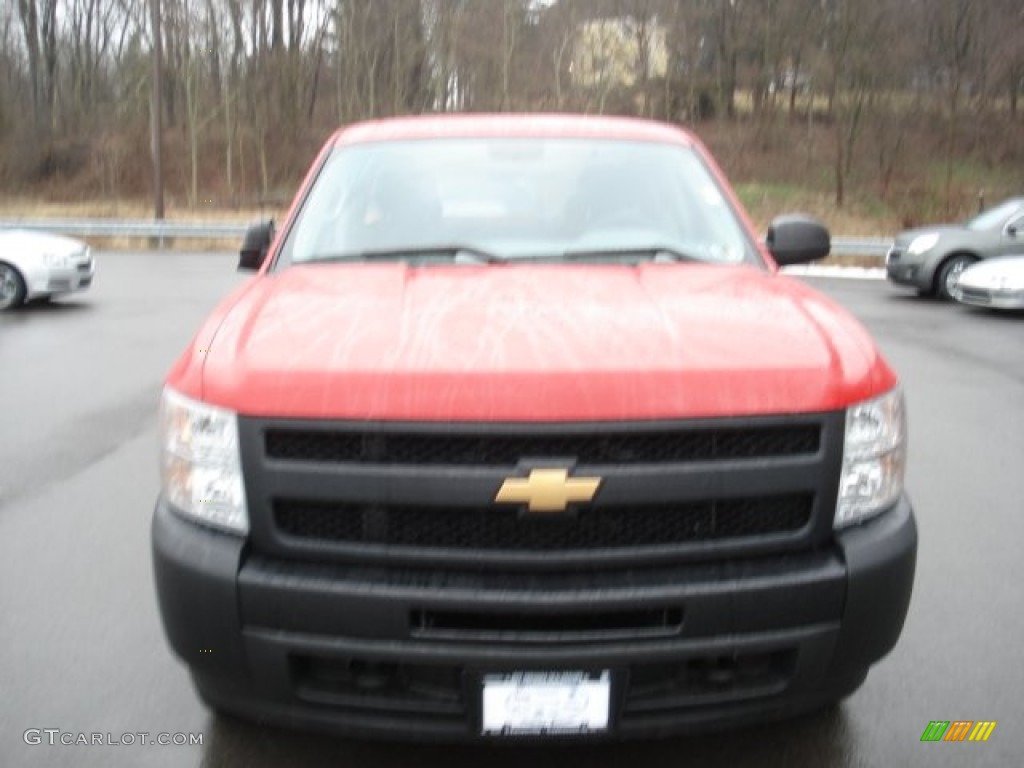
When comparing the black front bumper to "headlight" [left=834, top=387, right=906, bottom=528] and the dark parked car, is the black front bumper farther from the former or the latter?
the dark parked car

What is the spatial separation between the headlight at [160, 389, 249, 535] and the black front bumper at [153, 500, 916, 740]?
0.20 ft

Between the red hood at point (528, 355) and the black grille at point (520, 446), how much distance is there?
0.16 feet

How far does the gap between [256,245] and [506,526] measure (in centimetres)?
233

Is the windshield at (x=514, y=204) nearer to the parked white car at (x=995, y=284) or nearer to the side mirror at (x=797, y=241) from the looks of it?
the side mirror at (x=797, y=241)

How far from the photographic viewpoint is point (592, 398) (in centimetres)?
231

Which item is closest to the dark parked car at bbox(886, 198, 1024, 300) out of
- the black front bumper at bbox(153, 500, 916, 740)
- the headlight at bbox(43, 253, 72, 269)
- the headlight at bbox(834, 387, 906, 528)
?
the headlight at bbox(43, 253, 72, 269)

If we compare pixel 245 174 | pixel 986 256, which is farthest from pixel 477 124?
pixel 245 174

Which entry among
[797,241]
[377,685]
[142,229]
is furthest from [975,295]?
[142,229]

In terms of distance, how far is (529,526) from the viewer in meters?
2.36

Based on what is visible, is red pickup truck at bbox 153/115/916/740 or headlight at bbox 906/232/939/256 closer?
red pickup truck at bbox 153/115/916/740

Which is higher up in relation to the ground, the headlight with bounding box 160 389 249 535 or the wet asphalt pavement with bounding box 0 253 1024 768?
the headlight with bounding box 160 389 249 535

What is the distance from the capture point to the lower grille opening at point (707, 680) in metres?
2.36

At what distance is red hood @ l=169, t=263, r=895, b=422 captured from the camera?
2320 millimetres

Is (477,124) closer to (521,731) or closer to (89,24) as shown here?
(521,731)
